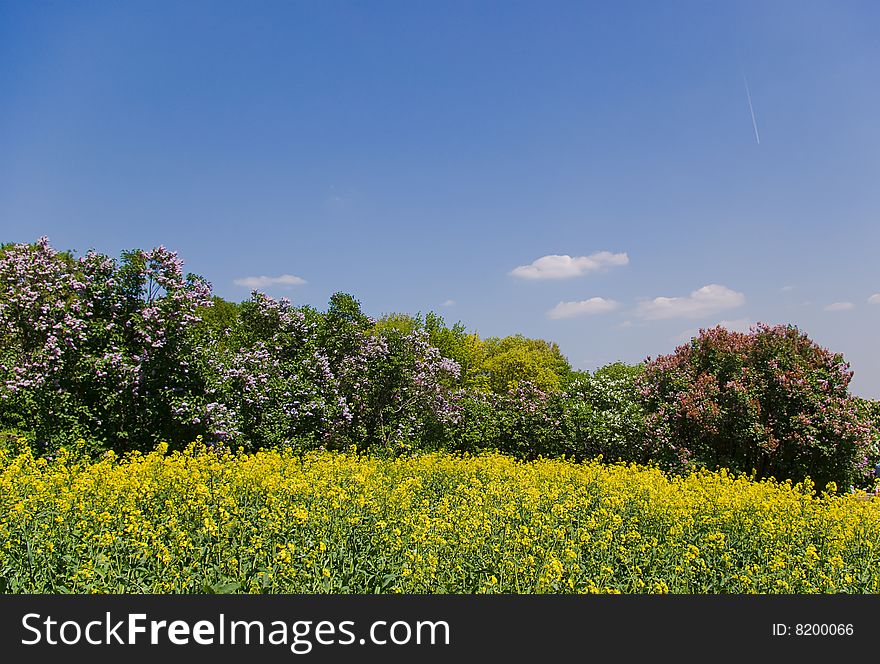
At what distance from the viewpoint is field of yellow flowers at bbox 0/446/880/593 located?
4.86 metres

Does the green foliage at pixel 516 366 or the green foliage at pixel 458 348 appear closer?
the green foliage at pixel 458 348

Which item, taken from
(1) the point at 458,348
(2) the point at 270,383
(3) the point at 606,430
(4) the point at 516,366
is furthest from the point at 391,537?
(4) the point at 516,366

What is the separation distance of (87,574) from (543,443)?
11.5 m

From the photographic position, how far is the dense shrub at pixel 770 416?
1294 cm

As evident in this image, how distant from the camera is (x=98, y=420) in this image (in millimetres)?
11633

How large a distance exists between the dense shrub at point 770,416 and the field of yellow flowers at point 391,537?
192 inches

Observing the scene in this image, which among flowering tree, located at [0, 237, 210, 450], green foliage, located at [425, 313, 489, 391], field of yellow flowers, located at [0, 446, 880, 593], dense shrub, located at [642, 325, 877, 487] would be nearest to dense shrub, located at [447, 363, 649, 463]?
dense shrub, located at [642, 325, 877, 487]

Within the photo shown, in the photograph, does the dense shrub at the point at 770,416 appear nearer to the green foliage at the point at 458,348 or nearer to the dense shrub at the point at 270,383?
the dense shrub at the point at 270,383

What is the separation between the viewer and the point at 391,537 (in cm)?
540

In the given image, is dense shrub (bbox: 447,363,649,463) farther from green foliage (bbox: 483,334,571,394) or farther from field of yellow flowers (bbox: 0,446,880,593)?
green foliage (bbox: 483,334,571,394)

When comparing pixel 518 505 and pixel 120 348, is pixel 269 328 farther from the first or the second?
pixel 518 505

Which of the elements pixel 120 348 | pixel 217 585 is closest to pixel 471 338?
pixel 120 348

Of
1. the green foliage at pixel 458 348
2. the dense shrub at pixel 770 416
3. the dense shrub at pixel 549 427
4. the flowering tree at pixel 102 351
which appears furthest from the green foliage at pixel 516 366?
the flowering tree at pixel 102 351

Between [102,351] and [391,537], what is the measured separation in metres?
8.32
